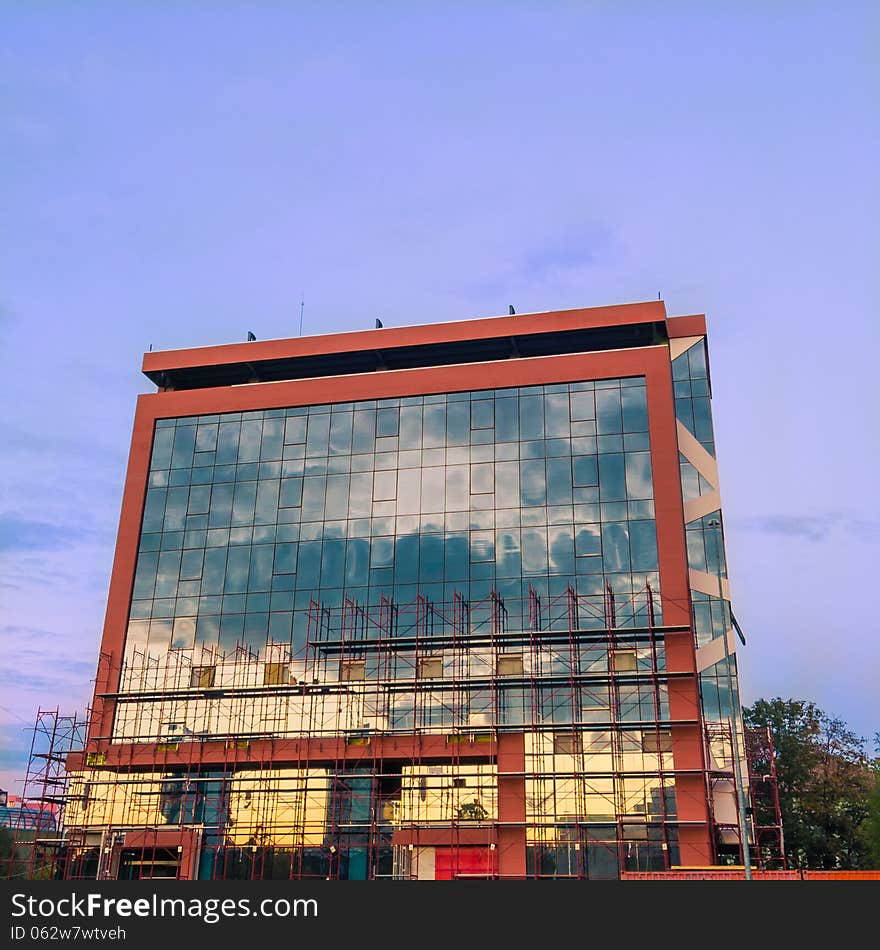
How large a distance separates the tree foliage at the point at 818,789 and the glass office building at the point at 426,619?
14758 mm

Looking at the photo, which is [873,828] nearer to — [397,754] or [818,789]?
[818,789]

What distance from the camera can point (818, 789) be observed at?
197 feet

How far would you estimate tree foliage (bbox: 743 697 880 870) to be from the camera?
58094 millimetres

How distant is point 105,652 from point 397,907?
3973 centimetres

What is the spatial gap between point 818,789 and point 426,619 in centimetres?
2700

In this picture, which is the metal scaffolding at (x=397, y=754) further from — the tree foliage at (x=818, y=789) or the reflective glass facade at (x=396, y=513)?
the tree foliage at (x=818, y=789)

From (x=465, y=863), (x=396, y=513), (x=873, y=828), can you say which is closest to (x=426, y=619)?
(x=396, y=513)

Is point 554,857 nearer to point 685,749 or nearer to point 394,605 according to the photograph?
point 685,749

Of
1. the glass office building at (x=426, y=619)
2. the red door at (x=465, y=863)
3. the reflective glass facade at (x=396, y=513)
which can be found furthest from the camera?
the reflective glass facade at (x=396, y=513)

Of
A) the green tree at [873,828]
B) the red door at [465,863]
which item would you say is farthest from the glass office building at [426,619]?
the green tree at [873,828]

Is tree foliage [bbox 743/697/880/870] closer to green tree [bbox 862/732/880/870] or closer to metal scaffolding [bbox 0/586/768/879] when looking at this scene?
green tree [bbox 862/732/880/870]

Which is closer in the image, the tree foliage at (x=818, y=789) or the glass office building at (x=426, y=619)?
the glass office building at (x=426, y=619)

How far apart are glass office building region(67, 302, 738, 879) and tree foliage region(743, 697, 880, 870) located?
1476 centimetres

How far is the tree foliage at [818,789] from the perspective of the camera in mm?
58094
